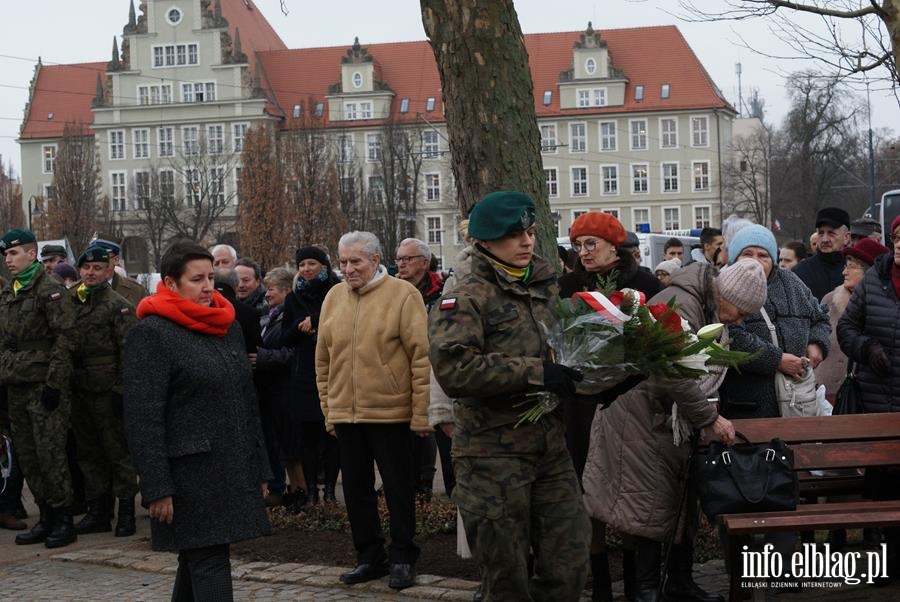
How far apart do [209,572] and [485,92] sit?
3.64 metres

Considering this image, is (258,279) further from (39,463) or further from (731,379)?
(731,379)

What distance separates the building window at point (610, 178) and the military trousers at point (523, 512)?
9197 centimetres

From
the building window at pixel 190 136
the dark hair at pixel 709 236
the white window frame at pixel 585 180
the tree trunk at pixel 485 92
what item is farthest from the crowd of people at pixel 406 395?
the white window frame at pixel 585 180

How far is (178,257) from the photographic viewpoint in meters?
6.31

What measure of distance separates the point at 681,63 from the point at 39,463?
295 feet

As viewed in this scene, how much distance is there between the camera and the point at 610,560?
8.45 m

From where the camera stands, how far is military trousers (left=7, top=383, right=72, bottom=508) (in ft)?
33.2

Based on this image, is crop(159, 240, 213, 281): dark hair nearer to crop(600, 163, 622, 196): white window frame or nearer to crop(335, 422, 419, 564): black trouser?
crop(335, 422, 419, 564): black trouser

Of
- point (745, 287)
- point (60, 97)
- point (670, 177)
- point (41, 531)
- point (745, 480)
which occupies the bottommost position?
point (41, 531)

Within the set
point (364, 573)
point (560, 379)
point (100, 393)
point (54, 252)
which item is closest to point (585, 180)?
point (54, 252)

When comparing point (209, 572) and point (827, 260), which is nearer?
point (209, 572)

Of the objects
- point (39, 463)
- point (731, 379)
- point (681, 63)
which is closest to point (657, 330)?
point (731, 379)

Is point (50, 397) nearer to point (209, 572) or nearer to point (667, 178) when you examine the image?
point (209, 572)

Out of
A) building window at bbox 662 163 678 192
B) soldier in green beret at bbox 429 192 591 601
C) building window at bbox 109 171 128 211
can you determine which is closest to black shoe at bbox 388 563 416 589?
soldier in green beret at bbox 429 192 591 601
